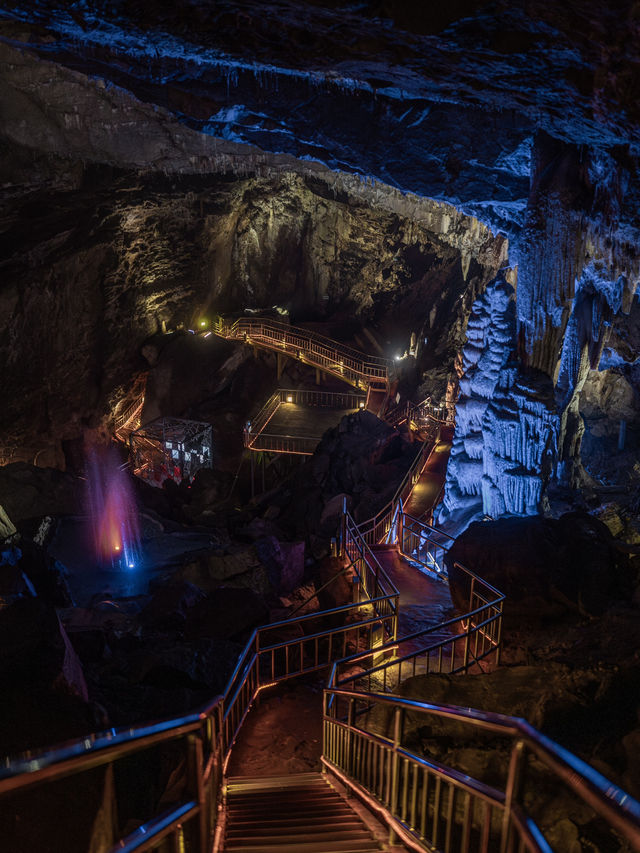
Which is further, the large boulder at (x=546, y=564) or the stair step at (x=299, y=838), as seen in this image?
the large boulder at (x=546, y=564)

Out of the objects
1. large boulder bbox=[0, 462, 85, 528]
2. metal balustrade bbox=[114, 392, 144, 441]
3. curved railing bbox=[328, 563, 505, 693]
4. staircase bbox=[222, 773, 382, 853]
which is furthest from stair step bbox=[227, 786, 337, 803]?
metal balustrade bbox=[114, 392, 144, 441]

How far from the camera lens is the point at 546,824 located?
3.24 metres

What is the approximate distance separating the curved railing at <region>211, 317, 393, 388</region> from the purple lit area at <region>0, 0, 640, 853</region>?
158 millimetres

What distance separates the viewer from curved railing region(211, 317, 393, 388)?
2333 cm

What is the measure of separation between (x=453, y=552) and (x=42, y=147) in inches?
488

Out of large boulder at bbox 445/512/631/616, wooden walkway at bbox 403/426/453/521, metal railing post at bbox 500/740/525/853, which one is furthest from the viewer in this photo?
wooden walkway at bbox 403/426/453/521

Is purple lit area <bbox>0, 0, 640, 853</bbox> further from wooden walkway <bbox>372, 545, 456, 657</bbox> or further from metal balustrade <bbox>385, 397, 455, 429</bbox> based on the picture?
metal balustrade <bbox>385, 397, 455, 429</bbox>

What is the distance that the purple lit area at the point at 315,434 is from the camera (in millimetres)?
3803

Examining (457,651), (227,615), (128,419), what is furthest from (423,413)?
(457,651)

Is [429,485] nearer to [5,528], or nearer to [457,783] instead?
[5,528]

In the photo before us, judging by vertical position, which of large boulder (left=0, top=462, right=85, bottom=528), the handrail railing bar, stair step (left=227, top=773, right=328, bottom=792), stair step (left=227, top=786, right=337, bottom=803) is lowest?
large boulder (left=0, top=462, right=85, bottom=528)

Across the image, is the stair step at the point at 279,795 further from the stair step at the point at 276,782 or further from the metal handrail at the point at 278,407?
the metal handrail at the point at 278,407

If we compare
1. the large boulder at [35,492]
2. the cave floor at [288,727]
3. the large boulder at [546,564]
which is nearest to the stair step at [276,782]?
the cave floor at [288,727]

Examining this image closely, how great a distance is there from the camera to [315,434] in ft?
67.3
